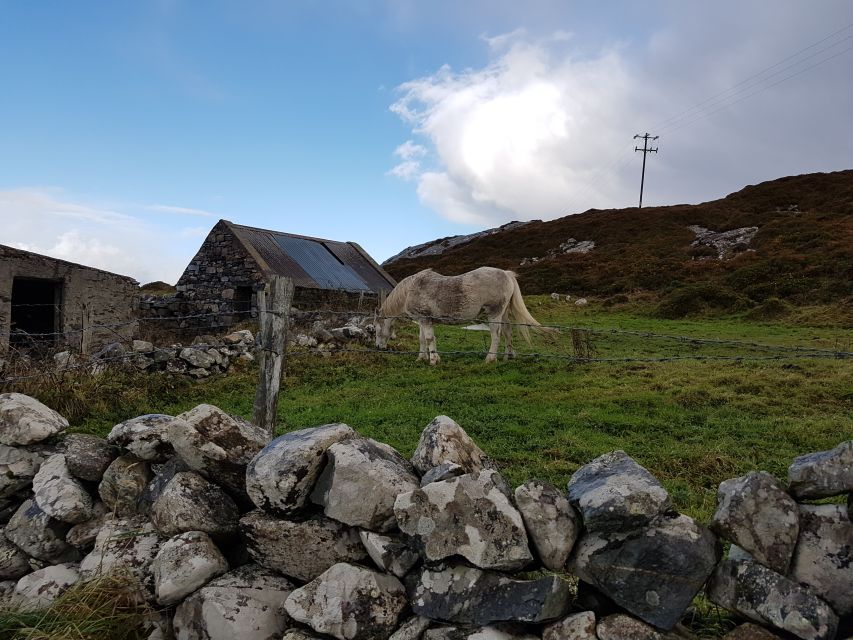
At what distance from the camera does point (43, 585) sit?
3.93 metres

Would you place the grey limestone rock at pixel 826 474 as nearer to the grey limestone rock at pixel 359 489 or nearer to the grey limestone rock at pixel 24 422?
Answer: the grey limestone rock at pixel 359 489

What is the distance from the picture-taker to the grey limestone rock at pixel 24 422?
191 inches

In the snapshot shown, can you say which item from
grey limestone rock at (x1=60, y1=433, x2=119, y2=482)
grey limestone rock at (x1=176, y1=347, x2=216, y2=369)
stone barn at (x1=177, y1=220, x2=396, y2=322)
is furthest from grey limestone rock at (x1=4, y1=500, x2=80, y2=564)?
stone barn at (x1=177, y1=220, x2=396, y2=322)

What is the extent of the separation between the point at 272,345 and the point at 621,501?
375 centimetres

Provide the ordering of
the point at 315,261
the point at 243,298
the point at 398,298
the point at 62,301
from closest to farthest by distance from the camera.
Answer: the point at 62,301, the point at 398,298, the point at 243,298, the point at 315,261

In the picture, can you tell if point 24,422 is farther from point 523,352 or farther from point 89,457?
point 523,352

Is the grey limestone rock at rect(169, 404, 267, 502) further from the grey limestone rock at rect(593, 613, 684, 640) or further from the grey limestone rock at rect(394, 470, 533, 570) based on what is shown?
the grey limestone rock at rect(593, 613, 684, 640)

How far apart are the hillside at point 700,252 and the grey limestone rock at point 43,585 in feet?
76.1

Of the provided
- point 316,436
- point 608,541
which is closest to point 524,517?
point 608,541

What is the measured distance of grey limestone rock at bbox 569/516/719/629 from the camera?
2811mm

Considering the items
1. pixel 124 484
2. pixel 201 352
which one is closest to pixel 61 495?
pixel 124 484

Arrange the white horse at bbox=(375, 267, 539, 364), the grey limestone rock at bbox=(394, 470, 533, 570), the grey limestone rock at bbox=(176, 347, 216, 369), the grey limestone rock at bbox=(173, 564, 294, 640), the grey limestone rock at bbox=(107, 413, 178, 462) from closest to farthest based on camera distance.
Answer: the grey limestone rock at bbox=(394, 470, 533, 570), the grey limestone rock at bbox=(173, 564, 294, 640), the grey limestone rock at bbox=(107, 413, 178, 462), the grey limestone rock at bbox=(176, 347, 216, 369), the white horse at bbox=(375, 267, 539, 364)

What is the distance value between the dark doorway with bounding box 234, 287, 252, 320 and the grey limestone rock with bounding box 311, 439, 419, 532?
1753cm

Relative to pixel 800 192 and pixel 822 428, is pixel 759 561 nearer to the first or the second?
pixel 822 428
